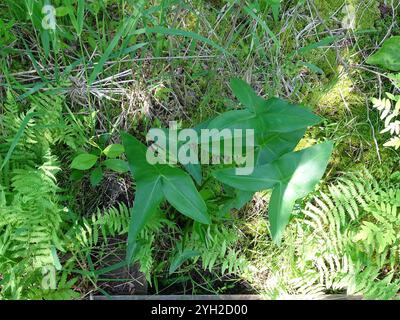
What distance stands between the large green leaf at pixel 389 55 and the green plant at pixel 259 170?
64 cm

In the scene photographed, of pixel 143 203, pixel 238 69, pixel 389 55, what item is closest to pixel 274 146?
pixel 143 203

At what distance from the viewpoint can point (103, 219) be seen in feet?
5.03

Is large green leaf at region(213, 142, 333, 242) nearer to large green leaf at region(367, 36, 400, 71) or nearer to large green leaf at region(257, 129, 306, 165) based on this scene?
large green leaf at region(257, 129, 306, 165)

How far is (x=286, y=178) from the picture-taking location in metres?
1.24

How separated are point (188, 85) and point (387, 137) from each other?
795 mm

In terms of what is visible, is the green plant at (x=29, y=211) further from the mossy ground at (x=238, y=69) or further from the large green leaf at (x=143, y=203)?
the large green leaf at (x=143, y=203)

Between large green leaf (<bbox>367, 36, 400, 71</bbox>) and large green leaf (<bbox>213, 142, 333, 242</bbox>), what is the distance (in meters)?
0.74

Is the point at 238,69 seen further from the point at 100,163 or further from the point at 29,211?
the point at 29,211

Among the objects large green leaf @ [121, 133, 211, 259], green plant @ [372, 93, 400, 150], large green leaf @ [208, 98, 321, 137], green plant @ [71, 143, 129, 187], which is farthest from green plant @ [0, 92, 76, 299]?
green plant @ [372, 93, 400, 150]

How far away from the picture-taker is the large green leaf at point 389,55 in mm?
1757

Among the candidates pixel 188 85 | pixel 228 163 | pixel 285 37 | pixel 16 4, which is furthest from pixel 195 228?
pixel 16 4

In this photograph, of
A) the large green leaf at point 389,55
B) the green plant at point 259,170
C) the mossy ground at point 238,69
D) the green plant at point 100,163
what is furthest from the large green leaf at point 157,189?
the large green leaf at point 389,55

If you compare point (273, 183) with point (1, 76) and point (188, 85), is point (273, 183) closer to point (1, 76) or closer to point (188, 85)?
point (188, 85)

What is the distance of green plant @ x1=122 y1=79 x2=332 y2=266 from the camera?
1.22 m
